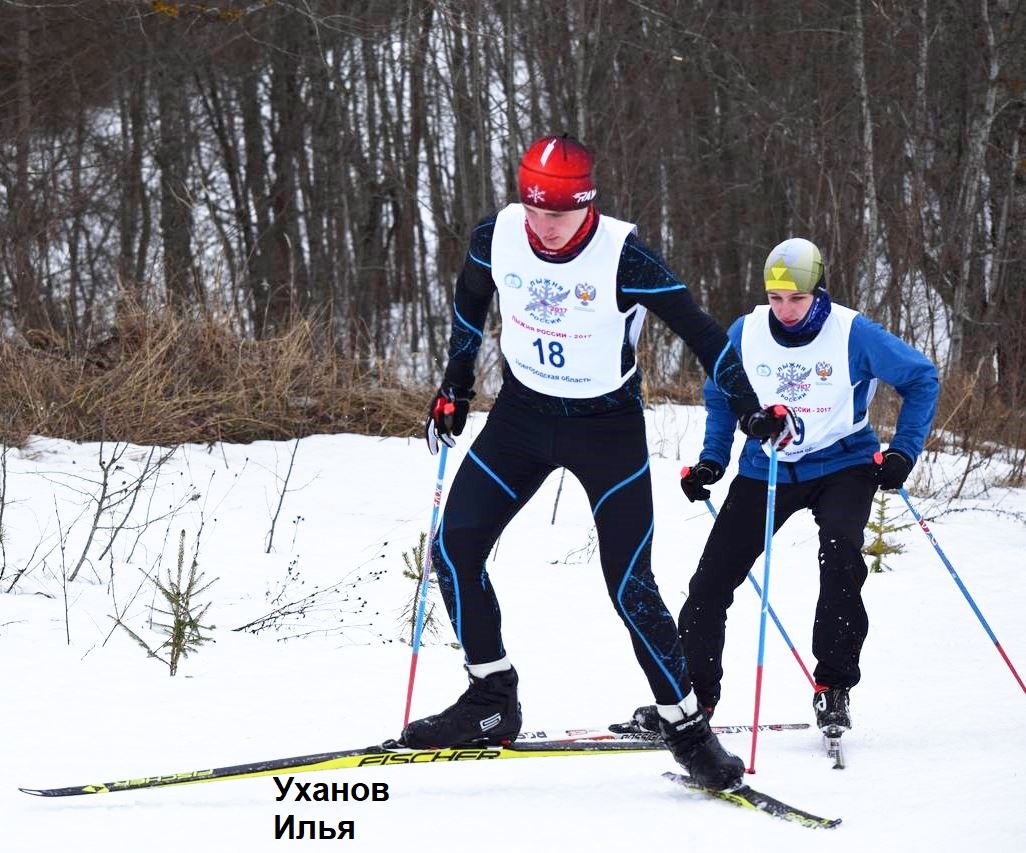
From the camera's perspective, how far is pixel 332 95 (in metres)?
19.9

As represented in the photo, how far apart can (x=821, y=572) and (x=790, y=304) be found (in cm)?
104

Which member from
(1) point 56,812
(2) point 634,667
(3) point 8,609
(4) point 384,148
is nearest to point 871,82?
(4) point 384,148

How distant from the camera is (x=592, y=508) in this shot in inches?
161

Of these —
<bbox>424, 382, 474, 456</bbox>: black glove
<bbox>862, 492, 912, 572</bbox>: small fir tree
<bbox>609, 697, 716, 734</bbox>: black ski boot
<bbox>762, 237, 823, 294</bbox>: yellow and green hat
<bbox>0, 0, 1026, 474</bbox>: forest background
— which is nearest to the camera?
<bbox>424, 382, 474, 456</bbox>: black glove

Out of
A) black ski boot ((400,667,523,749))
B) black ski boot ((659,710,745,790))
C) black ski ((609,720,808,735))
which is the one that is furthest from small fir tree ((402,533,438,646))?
black ski boot ((659,710,745,790))

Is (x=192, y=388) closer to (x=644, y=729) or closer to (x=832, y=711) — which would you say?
(x=644, y=729)

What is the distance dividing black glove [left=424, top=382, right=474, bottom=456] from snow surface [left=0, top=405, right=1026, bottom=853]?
1.13m

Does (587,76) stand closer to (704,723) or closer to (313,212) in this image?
(313,212)

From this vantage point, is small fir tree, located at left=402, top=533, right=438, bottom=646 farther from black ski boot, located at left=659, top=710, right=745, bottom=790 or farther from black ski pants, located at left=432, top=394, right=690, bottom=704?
black ski boot, located at left=659, top=710, right=745, bottom=790

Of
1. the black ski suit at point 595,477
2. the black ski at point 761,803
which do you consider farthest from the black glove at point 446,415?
the black ski at point 761,803

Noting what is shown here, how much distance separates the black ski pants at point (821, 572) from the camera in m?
4.87

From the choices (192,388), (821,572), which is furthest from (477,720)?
(192,388)

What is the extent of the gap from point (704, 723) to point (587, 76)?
11.7 m

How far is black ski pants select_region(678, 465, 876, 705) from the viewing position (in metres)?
4.87
